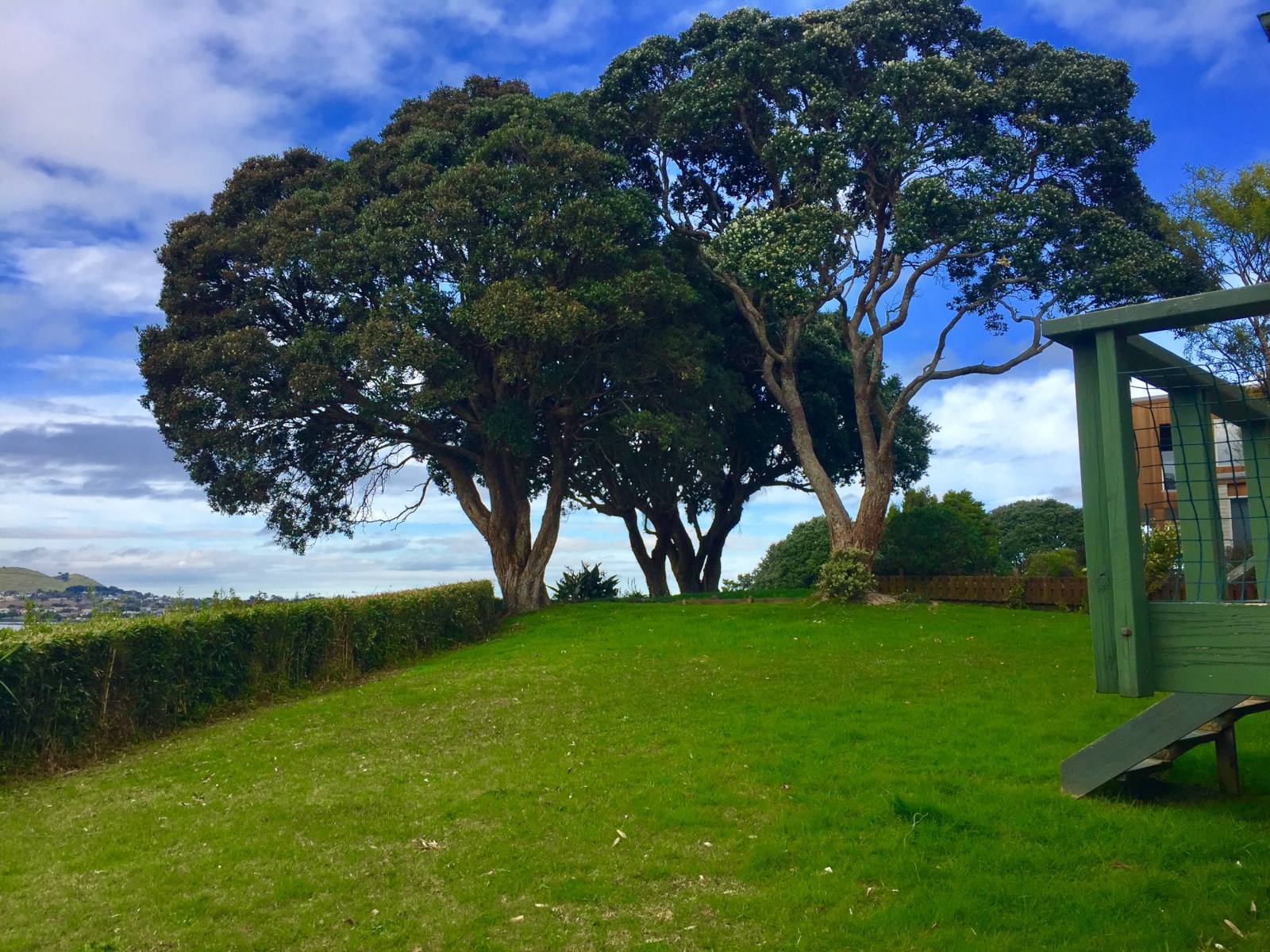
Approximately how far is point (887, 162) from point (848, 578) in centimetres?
1043

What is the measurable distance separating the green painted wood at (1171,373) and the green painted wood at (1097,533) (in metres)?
0.31

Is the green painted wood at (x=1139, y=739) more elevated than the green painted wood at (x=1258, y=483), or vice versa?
the green painted wood at (x=1258, y=483)

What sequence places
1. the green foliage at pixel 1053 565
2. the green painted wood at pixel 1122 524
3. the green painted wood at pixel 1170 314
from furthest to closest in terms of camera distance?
the green foliage at pixel 1053 565 → the green painted wood at pixel 1122 524 → the green painted wood at pixel 1170 314

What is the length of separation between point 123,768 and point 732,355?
21.6 metres

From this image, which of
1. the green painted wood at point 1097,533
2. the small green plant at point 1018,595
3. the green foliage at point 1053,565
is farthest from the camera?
the green foliage at point 1053,565

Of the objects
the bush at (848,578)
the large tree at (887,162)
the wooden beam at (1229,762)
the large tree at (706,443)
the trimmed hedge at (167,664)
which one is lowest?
the wooden beam at (1229,762)

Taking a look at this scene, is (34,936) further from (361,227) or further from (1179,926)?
(361,227)

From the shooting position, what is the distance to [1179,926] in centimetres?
594

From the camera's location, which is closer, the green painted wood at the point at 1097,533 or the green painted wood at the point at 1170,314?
the green painted wood at the point at 1170,314

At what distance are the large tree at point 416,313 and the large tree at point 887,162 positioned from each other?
9.24 feet

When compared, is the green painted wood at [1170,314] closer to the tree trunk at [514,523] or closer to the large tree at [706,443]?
the large tree at [706,443]

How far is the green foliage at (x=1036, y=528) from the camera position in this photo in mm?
45125

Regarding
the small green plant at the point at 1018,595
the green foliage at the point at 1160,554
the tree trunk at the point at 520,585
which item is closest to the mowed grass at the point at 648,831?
the green foliage at the point at 1160,554

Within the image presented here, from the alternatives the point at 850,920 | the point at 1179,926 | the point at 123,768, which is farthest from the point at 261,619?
the point at 1179,926
